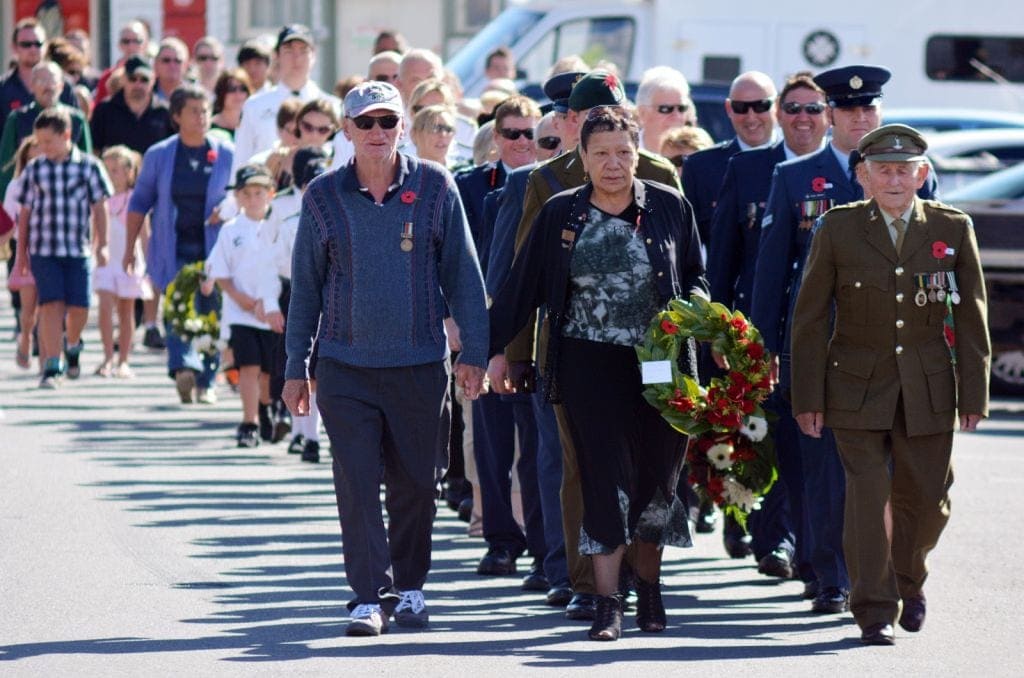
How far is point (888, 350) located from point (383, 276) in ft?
6.21

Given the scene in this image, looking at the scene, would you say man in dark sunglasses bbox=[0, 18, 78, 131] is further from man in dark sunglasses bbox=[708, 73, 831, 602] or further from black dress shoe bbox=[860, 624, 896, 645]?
black dress shoe bbox=[860, 624, 896, 645]

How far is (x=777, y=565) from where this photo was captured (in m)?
10.9

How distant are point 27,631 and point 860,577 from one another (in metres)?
3.08

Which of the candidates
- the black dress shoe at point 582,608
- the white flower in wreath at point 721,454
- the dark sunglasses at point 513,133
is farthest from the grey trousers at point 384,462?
the dark sunglasses at point 513,133

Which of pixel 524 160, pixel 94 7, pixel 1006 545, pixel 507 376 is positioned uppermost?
pixel 94 7

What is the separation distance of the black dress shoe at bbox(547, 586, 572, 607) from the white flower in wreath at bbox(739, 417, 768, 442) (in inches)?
37.6

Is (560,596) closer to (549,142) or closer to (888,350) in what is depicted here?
(888,350)

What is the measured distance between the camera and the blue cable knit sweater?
9.33 m

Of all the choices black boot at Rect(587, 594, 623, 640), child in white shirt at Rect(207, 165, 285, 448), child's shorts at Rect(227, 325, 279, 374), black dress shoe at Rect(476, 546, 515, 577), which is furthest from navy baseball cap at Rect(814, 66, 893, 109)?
child's shorts at Rect(227, 325, 279, 374)

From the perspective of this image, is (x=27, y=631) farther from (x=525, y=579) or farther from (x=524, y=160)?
(x=524, y=160)

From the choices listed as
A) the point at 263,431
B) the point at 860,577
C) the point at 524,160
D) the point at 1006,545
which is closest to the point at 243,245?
the point at 263,431

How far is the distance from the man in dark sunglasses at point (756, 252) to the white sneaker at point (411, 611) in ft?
6.18

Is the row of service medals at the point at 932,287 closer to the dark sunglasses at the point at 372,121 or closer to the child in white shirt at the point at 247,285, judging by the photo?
the dark sunglasses at the point at 372,121

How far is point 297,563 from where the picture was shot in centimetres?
1111
